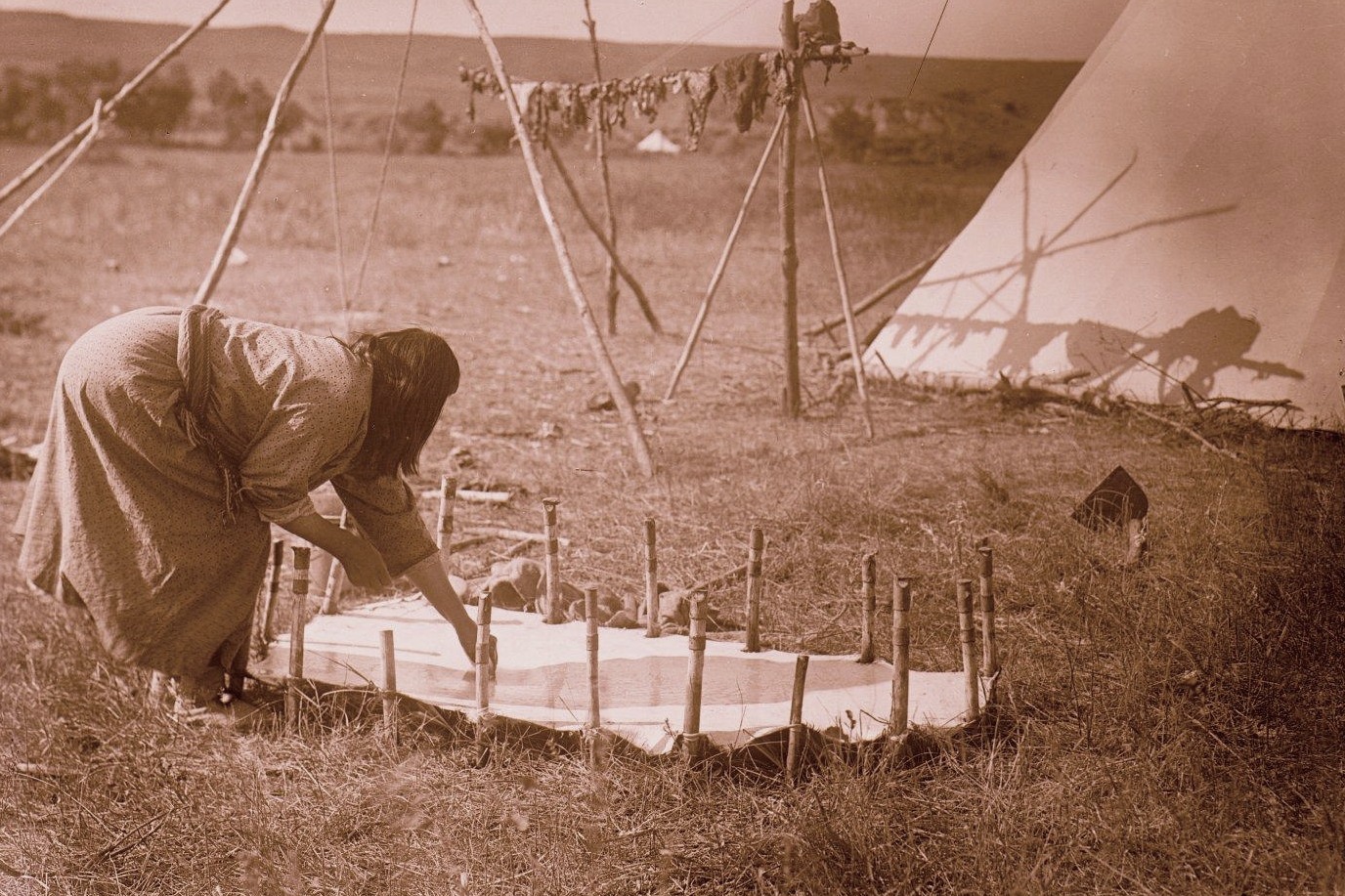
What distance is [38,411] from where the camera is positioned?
6.03 m

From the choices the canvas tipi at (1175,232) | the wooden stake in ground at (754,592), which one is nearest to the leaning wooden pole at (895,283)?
the canvas tipi at (1175,232)

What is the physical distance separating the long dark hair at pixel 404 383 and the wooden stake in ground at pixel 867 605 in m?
1.05

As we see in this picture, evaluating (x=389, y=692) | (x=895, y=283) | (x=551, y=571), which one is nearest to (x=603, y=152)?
(x=895, y=283)

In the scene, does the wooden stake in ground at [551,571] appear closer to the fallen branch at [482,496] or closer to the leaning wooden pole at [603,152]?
the fallen branch at [482,496]

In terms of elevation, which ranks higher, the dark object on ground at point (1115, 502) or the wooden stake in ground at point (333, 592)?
the dark object on ground at point (1115, 502)

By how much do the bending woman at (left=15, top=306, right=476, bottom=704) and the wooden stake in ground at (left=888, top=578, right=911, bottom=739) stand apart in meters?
1.07

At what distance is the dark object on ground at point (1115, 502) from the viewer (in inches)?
140

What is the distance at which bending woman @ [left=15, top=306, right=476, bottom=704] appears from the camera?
2.51 metres

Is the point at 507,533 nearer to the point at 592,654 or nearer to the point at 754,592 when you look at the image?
the point at 754,592

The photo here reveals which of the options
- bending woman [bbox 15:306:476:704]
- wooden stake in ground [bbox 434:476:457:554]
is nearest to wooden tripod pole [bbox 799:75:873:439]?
wooden stake in ground [bbox 434:476:457:554]

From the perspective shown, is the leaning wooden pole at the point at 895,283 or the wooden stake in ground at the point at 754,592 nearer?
the wooden stake in ground at the point at 754,592

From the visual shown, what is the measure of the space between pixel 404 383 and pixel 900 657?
1.25 m

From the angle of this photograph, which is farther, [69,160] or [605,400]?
[605,400]

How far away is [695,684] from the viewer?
2.30m
